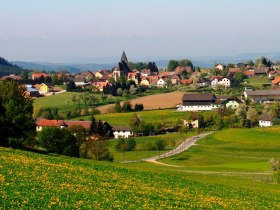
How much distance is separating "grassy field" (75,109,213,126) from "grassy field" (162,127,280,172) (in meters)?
Result: 17.1

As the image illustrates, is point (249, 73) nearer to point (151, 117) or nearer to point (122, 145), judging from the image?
point (151, 117)

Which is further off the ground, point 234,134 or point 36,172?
point 36,172

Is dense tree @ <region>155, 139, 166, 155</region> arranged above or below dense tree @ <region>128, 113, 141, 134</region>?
below

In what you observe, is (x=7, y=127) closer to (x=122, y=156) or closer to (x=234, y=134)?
(x=122, y=156)

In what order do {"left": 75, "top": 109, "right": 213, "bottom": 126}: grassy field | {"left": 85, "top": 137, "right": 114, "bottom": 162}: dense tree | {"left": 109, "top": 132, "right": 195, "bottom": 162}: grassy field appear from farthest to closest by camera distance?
{"left": 75, "top": 109, "right": 213, "bottom": 126}: grassy field < {"left": 109, "top": 132, "right": 195, "bottom": 162}: grassy field < {"left": 85, "top": 137, "right": 114, "bottom": 162}: dense tree

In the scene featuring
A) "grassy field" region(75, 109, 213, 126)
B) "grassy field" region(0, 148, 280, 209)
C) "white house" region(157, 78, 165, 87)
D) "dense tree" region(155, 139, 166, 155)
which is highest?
"grassy field" region(0, 148, 280, 209)

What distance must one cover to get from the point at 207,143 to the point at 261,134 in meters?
9.34

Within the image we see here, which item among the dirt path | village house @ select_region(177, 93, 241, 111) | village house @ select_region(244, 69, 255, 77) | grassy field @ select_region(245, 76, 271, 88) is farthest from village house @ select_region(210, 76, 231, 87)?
the dirt path

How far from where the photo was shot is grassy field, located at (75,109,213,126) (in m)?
104

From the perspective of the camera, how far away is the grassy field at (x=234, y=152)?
59.6 meters

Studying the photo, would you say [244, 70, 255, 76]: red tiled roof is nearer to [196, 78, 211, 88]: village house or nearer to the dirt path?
[196, 78, 211, 88]: village house

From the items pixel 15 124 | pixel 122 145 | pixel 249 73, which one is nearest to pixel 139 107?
pixel 122 145

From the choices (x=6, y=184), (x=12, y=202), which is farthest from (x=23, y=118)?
(x=12, y=202)

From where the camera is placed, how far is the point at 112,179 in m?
27.3
